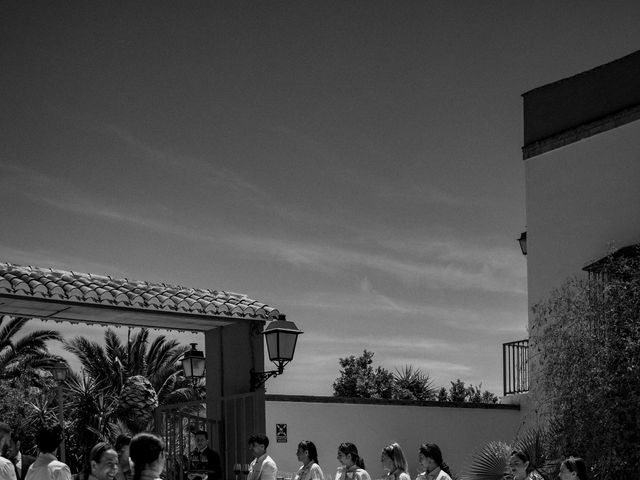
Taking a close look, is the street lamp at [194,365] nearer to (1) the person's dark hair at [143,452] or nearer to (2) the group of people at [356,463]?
(2) the group of people at [356,463]

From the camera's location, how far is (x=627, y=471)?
1423cm

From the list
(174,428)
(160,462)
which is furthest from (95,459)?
(174,428)

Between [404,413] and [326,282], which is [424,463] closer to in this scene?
[404,413]

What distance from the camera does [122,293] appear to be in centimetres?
1134

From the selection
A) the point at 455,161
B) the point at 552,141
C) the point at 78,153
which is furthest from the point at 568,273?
the point at 78,153

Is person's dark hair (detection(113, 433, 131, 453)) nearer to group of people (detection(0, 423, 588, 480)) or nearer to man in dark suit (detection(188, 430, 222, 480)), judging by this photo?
group of people (detection(0, 423, 588, 480))

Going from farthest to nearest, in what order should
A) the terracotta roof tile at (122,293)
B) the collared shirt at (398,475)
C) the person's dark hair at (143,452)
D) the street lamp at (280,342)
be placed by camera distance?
the street lamp at (280,342)
the terracotta roof tile at (122,293)
the collared shirt at (398,475)
the person's dark hair at (143,452)

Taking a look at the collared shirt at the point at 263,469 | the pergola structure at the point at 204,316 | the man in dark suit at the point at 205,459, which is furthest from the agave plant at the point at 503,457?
the man in dark suit at the point at 205,459

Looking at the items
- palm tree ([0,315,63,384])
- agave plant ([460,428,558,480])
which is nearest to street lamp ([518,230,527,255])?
agave plant ([460,428,558,480])

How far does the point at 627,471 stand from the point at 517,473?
6.51 meters

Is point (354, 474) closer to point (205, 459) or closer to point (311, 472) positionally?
point (311, 472)

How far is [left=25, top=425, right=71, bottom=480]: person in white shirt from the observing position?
6.89 meters

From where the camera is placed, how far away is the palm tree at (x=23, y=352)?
33250mm

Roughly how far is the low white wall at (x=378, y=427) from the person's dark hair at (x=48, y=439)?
8089mm
